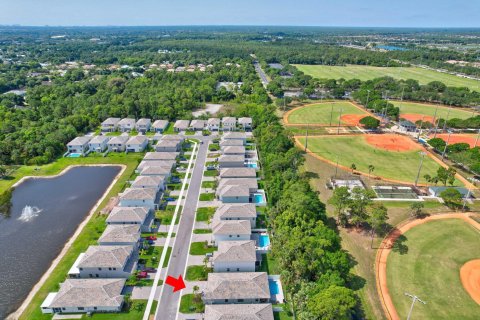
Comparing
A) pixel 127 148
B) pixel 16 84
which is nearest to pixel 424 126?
pixel 127 148

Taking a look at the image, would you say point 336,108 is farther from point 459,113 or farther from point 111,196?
point 111,196

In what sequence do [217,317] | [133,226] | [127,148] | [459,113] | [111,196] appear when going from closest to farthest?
[217,317] < [133,226] < [111,196] < [127,148] < [459,113]

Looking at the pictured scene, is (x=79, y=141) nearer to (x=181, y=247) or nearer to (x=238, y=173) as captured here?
(x=238, y=173)

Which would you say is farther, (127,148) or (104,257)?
(127,148)

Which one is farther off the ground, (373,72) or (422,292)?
(373,72)

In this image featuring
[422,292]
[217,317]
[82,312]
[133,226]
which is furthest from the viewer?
[133,226]

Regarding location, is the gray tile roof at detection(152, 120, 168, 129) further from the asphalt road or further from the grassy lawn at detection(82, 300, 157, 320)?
the grassy lawn at detection(82, 300, 157, 320)

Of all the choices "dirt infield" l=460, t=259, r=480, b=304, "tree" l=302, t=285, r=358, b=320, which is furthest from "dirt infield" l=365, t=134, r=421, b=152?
"tree" l=302, t=285, r=358, b=320

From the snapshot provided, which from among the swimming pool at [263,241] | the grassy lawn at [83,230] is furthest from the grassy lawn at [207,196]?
the grassy lawn at [83,230]

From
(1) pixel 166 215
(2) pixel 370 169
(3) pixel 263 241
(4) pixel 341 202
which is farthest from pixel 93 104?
(4) pixel 341 202
